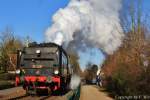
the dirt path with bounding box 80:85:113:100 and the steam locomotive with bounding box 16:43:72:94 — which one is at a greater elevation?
the steam locomotive with bounding box 16:43:72:94

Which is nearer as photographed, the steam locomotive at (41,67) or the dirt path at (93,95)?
the dirt path at (93,95)

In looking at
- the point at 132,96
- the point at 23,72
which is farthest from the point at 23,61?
the point at 132,96

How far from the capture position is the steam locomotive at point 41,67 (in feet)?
95.0

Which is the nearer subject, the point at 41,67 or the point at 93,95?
the point at 41,67

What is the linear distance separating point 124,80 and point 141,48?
10.4 ft

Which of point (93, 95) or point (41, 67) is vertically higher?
point (41, 67)

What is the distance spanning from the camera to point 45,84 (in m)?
29.5

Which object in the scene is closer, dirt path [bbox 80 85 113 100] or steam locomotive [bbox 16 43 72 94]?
dirt path [bbox 80 85 113 100]

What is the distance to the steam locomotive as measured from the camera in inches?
1141

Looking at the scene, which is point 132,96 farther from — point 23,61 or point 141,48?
point 23,61

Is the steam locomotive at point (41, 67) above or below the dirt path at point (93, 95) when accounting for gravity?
above

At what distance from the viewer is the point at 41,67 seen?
29438mm

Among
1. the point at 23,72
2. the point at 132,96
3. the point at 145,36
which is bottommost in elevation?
the point at 132,96

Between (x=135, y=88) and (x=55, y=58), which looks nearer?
(x=135, y=88)
